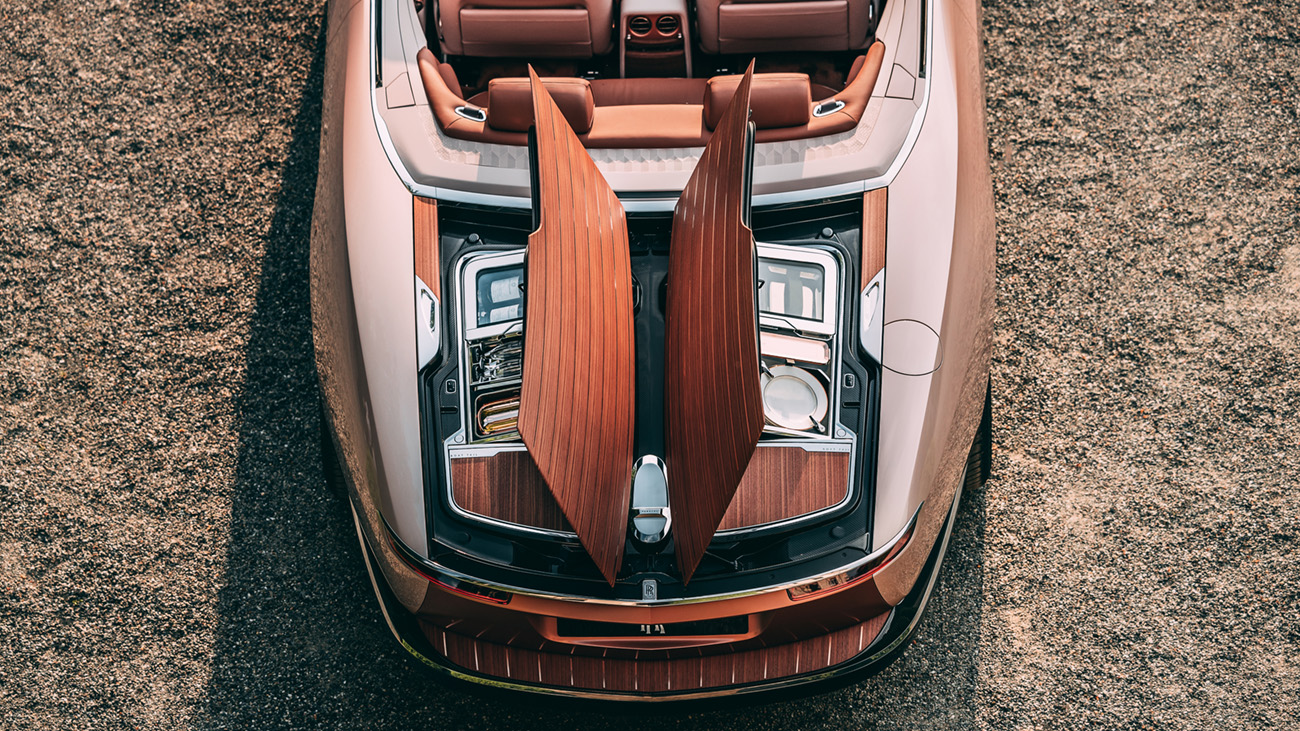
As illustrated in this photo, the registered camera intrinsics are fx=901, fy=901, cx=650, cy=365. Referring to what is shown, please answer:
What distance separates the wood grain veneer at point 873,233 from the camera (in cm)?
→ 232

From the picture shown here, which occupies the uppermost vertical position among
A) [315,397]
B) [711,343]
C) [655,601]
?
[711,343]

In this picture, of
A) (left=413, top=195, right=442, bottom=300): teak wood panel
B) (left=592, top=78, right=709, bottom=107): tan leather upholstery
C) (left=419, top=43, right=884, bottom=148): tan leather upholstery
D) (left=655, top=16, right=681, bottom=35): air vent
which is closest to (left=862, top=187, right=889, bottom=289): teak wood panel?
(left=419, top=43, right=884, bottom=148): tan leather upholstery

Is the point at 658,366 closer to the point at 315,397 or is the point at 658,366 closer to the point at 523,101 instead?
the point at 523,101

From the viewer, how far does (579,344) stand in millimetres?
1947

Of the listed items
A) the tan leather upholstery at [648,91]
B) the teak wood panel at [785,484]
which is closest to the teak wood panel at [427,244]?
the tan leather upholstery at [648,91]

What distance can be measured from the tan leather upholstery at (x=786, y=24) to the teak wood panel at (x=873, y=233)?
1.98 feet

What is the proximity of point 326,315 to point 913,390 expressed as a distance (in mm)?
1613

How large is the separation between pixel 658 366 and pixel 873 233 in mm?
652

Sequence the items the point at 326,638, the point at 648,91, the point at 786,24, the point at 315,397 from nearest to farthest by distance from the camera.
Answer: the point at 786,24
the point at 648,91
the point at 326,638
the point at 315,397

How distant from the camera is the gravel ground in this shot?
3.06 m

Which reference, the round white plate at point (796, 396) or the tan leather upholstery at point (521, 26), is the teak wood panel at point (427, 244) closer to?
the tan leather upholstery at point (521, 26)

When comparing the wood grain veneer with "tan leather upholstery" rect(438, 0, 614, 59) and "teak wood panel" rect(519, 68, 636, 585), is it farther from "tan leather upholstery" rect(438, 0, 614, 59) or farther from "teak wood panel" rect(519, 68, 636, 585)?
"tan leather upholstery" rect(438, 0, 614, 59)

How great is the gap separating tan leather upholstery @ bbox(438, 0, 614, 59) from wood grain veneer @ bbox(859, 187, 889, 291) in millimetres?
996

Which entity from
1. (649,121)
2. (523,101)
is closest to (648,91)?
(649,121)
